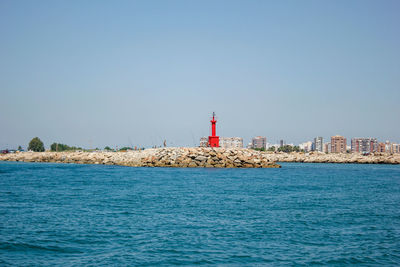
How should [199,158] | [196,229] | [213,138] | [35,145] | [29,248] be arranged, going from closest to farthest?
[29,248] < [196,229] < [199,158] < [213,138] < [35,145]

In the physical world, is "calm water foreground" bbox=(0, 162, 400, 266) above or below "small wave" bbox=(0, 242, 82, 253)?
above

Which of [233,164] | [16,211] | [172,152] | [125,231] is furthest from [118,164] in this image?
[125,231]

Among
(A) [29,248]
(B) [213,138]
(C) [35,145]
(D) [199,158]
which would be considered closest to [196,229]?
(A) [29,248]

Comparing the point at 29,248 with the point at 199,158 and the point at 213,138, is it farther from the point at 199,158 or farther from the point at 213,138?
the point at 213,138

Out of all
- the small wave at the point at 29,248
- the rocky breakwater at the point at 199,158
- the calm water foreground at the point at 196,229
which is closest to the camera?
the calm water foreground at the point at 196,229

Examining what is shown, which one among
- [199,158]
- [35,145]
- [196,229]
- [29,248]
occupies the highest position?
[35,145]

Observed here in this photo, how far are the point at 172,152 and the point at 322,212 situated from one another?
145 ft

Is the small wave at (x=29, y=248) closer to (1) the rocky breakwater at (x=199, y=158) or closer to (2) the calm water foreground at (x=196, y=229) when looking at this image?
(2) the calm water foreground at (x=196, y=229)

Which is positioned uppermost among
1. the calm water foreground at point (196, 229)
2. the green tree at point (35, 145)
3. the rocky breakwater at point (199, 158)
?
the green tree at point (35, 145)

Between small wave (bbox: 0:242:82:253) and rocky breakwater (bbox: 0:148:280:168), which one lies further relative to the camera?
rocky breakwater (bbox: 0:148:280:168)

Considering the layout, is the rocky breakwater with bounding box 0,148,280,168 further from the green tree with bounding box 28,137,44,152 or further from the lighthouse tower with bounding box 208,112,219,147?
the green tree with bounding box 28,137,44,152

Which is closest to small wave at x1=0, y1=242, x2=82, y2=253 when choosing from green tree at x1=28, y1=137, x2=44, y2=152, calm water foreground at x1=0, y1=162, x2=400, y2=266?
calm water foreground at x1=0, y1=162, x2=400, y2=266

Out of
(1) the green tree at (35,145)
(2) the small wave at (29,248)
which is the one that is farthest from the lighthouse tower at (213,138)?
(1) the green tree at (35,145)

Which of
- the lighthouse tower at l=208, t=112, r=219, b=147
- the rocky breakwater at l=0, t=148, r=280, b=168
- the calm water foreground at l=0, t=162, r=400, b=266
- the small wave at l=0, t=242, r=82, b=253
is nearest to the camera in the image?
the calm water foreground at l=0, t=162, r=400, b=266
